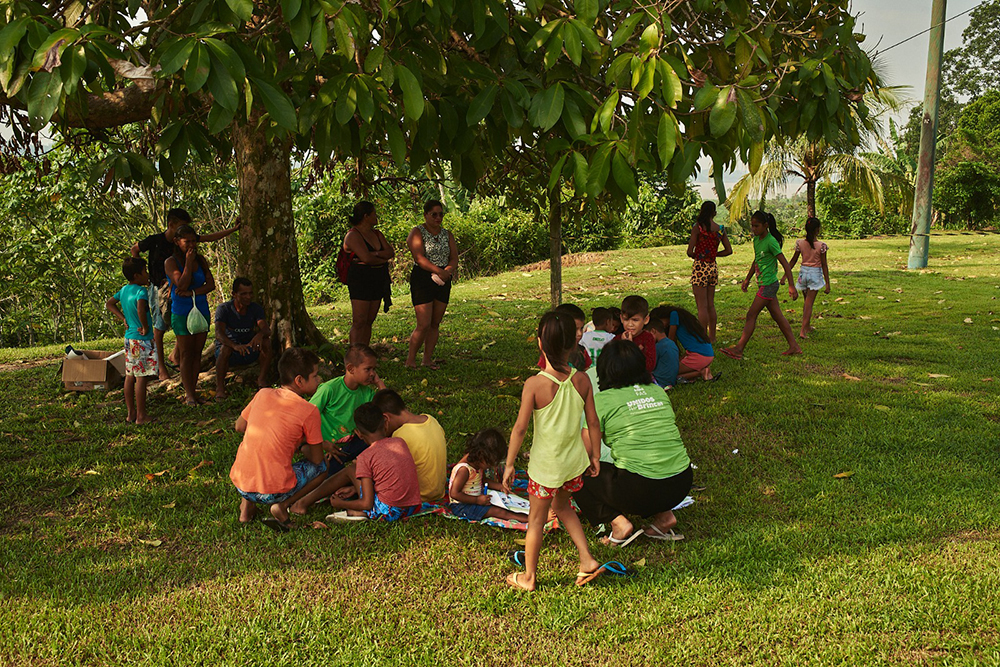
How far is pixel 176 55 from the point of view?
11.1 feet

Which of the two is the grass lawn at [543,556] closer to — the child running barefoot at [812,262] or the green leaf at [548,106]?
the child running barefoot at [812,262]

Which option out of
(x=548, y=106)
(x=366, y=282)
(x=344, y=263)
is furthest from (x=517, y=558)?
(x=344, y=263)

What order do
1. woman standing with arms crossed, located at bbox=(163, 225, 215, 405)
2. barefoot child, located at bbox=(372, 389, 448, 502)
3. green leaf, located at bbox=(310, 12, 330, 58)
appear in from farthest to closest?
woman standing with arms crossed, located at bbox=(163, 225, 215, 405) → barefoot child, located at bbox=(372, 389, 448, 502) → green leaf, located at bbox=(310, 12, 330, 58)

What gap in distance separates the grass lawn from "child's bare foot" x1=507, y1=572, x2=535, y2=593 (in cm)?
5

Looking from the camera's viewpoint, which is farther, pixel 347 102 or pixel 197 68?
pixel 347 102

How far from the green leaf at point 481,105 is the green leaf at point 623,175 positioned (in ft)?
2.69

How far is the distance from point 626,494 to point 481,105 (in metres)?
2.30

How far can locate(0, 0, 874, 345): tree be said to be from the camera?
3.53 m

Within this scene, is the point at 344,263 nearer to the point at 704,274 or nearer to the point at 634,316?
the point at 634,316

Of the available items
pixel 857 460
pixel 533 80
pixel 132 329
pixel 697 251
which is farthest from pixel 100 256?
pixel 857 460

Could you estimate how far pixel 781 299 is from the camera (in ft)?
44.0

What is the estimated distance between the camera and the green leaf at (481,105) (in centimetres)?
422

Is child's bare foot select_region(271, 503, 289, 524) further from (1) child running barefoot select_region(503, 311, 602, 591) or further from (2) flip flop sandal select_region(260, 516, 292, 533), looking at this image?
(1) child running barefoot select_region(503, 311, 602, 591)

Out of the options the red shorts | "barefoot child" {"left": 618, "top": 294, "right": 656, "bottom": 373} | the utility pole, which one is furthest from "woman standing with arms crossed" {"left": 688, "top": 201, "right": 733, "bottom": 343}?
the utility pole
